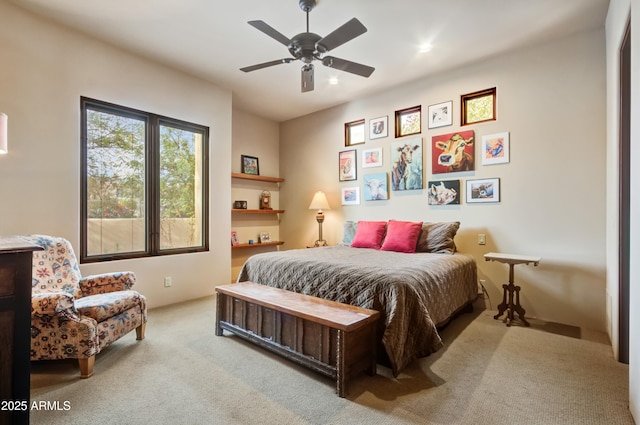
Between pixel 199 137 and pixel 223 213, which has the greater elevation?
pixel 199 137

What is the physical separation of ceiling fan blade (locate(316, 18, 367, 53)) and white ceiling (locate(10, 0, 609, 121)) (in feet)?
1.67

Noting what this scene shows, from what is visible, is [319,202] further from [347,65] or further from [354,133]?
[347,65]

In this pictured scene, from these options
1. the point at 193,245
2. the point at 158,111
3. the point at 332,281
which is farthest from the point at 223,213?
the point at 332,281

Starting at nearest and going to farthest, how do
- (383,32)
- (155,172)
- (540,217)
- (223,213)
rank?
(383,32) < (540,217) < (155,172) < (223,213)

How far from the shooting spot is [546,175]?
328cm

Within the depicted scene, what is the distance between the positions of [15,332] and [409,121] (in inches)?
171

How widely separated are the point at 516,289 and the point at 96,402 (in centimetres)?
359

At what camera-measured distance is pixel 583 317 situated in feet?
10.2

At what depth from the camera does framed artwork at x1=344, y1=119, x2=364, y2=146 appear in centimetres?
486

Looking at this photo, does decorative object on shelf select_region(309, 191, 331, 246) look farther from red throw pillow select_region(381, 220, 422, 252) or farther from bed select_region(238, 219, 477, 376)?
bed select_region(238, 219, 477, 376)

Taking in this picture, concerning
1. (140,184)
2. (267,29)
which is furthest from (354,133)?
(140,184)

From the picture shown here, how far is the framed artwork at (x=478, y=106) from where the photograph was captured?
3.68 m

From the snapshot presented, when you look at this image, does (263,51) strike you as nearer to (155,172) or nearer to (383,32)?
(383,32)

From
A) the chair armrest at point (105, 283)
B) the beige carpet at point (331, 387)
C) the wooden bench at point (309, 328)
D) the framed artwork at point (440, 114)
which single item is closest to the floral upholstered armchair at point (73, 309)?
the chair armrest at point (105, 283)
